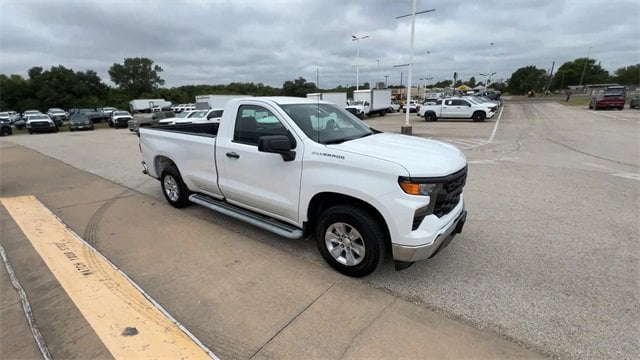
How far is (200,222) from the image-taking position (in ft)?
16.1

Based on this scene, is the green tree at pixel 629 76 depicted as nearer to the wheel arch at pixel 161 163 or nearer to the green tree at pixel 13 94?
the wheel arch at pixel 161 163

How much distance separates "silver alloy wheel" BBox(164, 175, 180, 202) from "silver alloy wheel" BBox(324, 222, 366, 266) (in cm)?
316

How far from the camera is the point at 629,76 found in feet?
324

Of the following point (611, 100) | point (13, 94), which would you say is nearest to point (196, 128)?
point (611, 100)

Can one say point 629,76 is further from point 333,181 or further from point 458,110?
point 333,181

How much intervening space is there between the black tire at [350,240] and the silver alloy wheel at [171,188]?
10.1ft


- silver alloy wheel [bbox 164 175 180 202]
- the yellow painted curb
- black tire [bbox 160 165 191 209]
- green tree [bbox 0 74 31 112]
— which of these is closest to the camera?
the yellow painted curb

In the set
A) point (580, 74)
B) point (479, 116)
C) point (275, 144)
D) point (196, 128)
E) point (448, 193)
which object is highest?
point (580, 74)

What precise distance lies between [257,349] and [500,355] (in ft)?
5.81

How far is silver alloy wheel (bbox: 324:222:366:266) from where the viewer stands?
Answer: 323 centimetres

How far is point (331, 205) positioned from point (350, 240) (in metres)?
0.42

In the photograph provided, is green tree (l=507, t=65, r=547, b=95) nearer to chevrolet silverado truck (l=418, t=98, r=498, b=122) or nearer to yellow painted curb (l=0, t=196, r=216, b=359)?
chevrolet silverado truck (l=418, t=98, r=498, b=122)

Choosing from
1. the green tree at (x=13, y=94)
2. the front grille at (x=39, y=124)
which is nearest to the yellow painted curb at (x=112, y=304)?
the front grille at (x=39, y=124)

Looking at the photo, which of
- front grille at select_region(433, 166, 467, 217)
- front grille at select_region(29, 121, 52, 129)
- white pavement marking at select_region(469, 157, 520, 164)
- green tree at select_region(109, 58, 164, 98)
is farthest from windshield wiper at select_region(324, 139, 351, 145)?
green tree at select_region(109, 58, 164, 98)
